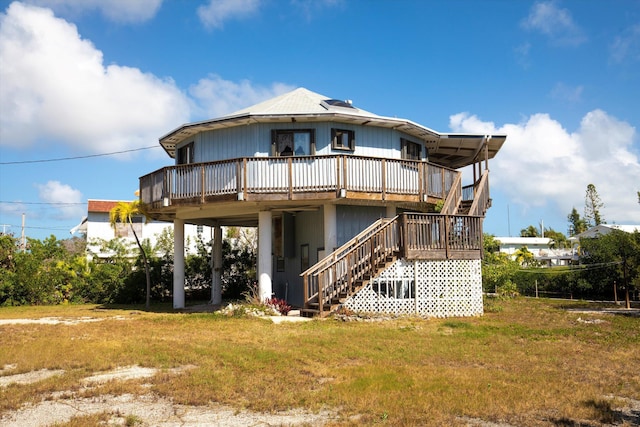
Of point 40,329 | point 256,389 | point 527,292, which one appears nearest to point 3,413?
point 256,389

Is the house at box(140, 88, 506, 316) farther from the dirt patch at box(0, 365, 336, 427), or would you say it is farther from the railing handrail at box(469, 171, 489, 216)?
the dirt patch at box(0, 365, 336, 427)

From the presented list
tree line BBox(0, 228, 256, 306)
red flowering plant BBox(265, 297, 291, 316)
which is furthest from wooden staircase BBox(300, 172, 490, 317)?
tree line BBox(0, 228, 256, 306)

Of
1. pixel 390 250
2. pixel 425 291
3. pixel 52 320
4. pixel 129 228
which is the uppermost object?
pixel 129 228

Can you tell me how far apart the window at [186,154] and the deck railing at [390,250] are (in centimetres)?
741

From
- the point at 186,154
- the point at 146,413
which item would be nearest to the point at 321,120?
the point at 186,154

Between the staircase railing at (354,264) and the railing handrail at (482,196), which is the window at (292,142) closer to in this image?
the staircase railing at (354,264)

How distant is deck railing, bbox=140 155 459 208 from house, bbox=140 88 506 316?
0.03 m

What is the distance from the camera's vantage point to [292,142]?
1944cm

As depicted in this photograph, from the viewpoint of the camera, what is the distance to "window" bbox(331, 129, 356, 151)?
63.5ft

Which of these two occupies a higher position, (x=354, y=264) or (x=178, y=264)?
(x=178, y=264)

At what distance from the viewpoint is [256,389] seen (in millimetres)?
7504

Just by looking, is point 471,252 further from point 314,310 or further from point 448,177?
point 314,310

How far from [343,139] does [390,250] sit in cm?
472

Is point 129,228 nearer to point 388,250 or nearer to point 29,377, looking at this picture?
point 388,250
